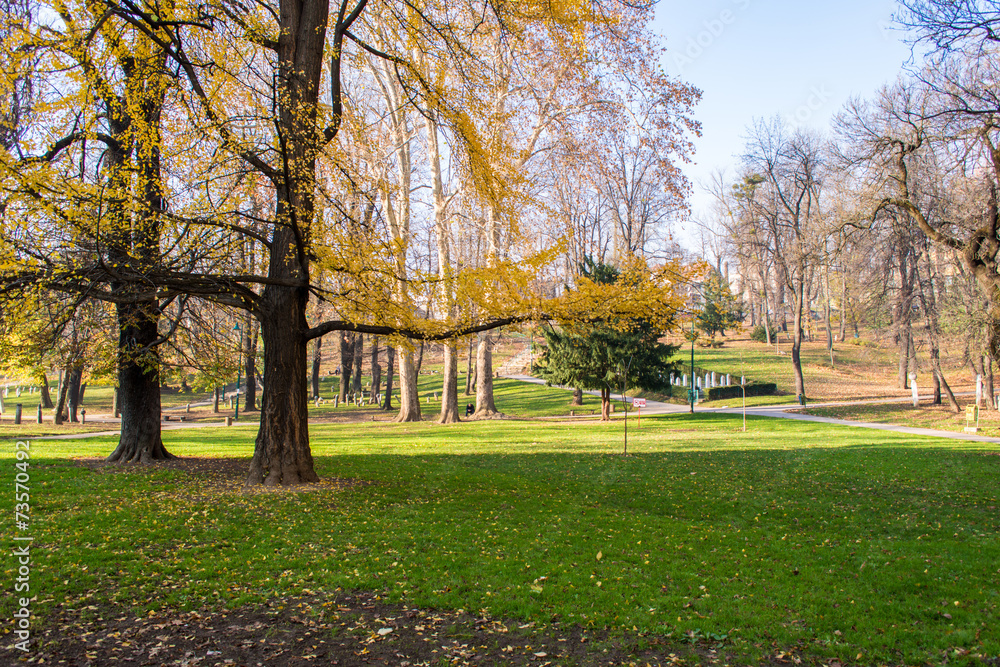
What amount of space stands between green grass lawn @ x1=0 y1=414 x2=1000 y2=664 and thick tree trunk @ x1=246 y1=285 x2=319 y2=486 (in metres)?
0.62

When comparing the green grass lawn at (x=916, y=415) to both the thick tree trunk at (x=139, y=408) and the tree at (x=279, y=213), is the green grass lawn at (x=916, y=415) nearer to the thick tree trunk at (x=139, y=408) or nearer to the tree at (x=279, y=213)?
→ the tree at (x=279, y=213)

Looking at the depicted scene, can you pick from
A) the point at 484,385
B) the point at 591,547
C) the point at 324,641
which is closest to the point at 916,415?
the point at 484,385

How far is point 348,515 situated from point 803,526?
6232mm

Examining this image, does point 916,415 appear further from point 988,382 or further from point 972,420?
point 972,420

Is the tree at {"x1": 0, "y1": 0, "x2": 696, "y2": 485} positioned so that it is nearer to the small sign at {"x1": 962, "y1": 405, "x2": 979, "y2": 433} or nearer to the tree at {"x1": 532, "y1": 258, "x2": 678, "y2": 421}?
the tree at {"x1": 532, "y1": 258, "x2": 678, "y2": 421}

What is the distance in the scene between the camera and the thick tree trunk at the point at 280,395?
9527 mm

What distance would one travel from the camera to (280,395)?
955 cm

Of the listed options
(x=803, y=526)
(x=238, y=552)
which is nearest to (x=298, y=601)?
(x=238, y=552)

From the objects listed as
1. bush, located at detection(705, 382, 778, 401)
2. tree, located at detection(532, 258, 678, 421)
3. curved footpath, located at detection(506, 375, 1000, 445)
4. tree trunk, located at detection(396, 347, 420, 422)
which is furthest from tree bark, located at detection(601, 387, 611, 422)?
bush, located at detection(705, 382, 778, 401)

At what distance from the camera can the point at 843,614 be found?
512 cm
